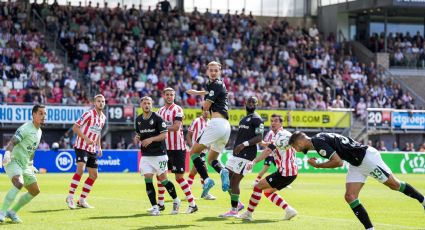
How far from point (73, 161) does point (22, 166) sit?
2347cm

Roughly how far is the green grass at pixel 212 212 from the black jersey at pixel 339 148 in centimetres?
205

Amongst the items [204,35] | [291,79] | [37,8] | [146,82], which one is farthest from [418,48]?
[37,8]

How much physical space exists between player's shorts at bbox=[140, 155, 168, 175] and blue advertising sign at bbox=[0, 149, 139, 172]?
69.9 ft

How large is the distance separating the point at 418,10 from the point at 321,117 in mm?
16241

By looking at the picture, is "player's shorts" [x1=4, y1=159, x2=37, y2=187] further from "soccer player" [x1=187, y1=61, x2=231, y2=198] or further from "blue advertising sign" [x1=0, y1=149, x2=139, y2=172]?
"blue advertising sign" [x1=0, y1=149, x2=139, y2=172]

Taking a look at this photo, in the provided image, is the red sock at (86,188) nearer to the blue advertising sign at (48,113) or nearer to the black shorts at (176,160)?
the black shorts at (176,160)

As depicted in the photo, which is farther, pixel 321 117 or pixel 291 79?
pixel 291 79

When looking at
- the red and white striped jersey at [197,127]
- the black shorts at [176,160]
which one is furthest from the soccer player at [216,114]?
the red and white striped jersey at [197,127]

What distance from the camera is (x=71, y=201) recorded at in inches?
780

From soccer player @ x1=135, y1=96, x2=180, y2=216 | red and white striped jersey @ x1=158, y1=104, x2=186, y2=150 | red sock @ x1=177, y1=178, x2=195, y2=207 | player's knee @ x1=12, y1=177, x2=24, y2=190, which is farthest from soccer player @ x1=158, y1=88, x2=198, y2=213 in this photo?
player's knee @ x1=12, y1=177, x2=24, y2=190

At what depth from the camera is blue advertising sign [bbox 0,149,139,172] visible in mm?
38906

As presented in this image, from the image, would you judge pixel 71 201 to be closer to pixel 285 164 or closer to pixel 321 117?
pixel 285 164

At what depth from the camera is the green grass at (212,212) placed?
633 inches

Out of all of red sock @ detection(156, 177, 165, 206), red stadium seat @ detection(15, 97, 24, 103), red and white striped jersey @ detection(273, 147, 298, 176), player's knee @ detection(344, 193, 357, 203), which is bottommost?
red stadium seat @ detection(15, 97, 24, 103)
